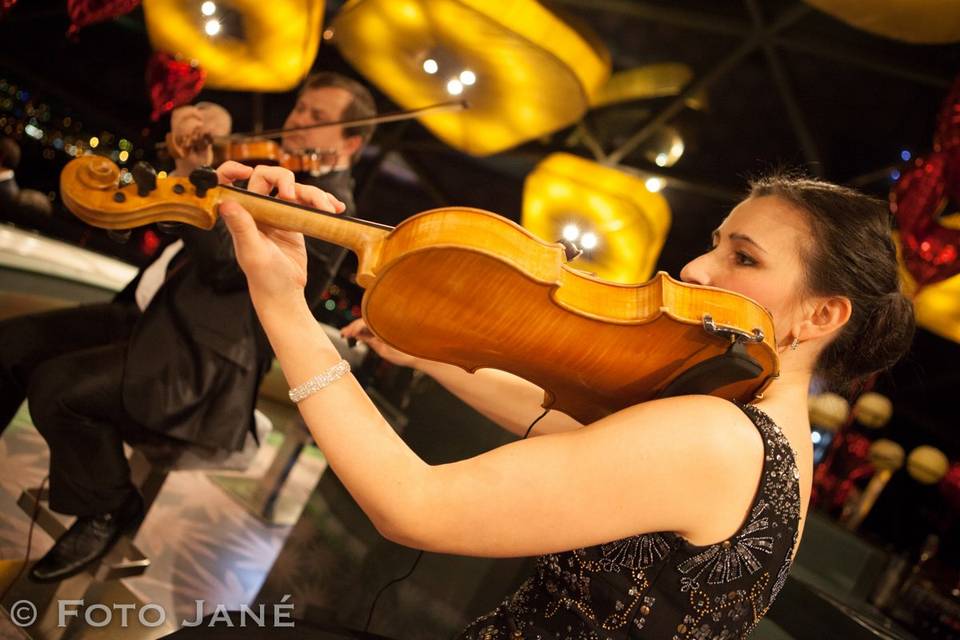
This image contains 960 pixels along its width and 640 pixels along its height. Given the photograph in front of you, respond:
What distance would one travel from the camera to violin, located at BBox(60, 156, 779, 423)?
40.9 inches

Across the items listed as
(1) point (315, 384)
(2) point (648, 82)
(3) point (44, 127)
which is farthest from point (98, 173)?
(3) point (44, 127)

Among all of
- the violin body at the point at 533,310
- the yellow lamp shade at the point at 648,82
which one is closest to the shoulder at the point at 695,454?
the violin body at the point at 533,310

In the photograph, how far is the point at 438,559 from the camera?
2.26 metres

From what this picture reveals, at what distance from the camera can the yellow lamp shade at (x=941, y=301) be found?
9.86 ft

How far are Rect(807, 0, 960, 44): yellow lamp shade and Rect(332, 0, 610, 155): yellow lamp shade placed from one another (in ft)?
3.56

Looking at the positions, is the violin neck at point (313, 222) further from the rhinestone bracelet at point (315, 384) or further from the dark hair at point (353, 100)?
the dark hair at point (353, 100)

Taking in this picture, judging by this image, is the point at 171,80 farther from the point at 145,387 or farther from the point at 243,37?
the point at 145,387

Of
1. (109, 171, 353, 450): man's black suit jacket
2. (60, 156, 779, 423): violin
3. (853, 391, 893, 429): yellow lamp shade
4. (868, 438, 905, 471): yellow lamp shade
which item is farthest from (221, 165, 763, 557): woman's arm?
(853, 391, 893, 429): yellow lamp shade

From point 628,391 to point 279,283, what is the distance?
64 cm

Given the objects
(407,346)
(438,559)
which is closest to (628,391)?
(407,346)

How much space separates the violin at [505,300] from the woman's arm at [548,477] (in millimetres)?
107

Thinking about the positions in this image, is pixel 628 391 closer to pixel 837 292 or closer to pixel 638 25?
pixel 837 292

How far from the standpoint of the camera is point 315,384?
3.50ft

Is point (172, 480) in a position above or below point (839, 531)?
below
